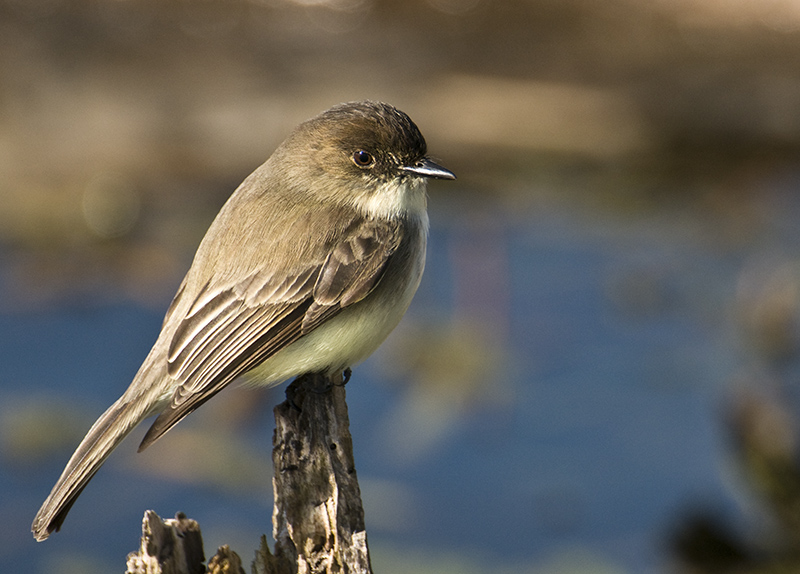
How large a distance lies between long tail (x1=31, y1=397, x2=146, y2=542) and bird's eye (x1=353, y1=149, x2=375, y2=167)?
1.25m

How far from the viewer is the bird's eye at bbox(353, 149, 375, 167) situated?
15.0 ft

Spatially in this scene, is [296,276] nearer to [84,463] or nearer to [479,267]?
[84,463]

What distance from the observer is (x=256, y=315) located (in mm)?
4152

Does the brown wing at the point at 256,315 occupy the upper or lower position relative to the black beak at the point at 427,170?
lower

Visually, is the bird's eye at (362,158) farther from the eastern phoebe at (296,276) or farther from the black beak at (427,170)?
the black beak at (427,170)

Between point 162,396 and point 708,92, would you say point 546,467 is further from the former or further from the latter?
point 708,92

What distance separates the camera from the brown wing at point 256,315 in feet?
13.3

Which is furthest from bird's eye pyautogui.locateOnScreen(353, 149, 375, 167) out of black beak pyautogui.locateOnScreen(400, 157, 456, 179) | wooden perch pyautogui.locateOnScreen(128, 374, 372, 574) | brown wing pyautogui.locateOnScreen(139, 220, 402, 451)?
wooden perch pyautogui.locateOnScreen(128, 374, 372, 574)

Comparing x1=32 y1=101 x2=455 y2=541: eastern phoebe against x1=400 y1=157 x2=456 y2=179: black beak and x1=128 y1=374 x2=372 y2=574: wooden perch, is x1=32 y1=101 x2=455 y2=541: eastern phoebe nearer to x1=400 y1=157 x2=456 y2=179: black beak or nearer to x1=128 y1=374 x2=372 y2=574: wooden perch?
x1=400 y1=157 x2=456 y2=179: black beak

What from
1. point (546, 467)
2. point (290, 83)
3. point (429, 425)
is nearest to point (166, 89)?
point (290, 83)

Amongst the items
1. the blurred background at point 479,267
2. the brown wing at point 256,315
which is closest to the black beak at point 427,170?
the brown wing at point 256,315

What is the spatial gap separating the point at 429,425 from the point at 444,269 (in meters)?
1.88

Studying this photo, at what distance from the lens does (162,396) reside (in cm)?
411

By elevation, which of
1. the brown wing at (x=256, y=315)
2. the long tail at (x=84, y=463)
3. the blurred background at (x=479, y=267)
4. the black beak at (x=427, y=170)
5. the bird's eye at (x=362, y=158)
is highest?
the blurred background at (x=479, y=267)
